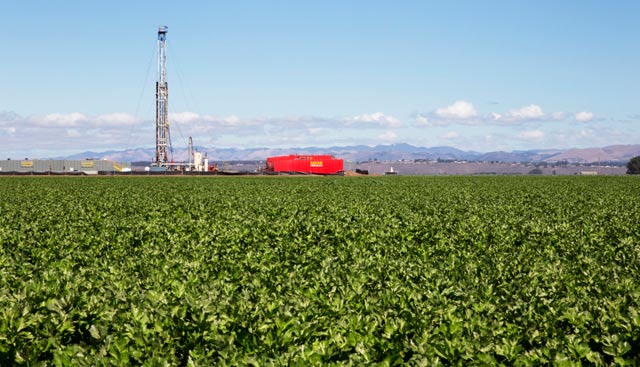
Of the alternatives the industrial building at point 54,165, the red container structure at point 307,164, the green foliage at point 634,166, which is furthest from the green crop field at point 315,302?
the green foliage at point 634,166

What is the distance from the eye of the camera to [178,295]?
773 cm

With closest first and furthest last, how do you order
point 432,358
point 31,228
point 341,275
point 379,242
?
point 432,358 < point 341,275 < point 379,242 < point 31,228

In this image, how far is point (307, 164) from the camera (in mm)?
109438

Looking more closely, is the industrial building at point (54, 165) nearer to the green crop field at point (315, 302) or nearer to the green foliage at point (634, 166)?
the green crop field at point (315, 302)

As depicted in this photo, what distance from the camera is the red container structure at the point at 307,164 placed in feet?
357

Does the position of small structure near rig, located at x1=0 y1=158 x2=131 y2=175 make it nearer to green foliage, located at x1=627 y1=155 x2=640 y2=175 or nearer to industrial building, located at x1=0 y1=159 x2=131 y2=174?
industrial building, located at x1=0 y1=159 x2=131 y2=174

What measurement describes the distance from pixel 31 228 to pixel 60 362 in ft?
39.2

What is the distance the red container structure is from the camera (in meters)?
109

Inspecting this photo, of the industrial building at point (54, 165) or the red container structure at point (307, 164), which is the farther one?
the industrial building at point (54, 165)

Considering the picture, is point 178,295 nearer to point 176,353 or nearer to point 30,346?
point 176,353

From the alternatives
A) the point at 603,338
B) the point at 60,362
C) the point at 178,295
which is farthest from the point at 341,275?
the point at 60,362

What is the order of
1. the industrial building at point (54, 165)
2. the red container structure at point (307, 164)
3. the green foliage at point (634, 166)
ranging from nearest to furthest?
1. the red container structure at point (307, 164)
2. the industrial building at point (54, 165)
3. the green foliage at point (634, 166)

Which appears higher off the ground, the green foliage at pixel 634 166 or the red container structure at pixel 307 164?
the red container structure at pixel 307 164

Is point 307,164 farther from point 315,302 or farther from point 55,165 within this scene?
point 315,302
